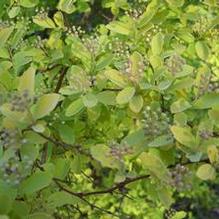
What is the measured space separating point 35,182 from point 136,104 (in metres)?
0.20

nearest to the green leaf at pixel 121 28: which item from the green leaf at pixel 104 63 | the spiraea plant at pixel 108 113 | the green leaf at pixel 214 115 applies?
the spiraea plant at pixel 108 113

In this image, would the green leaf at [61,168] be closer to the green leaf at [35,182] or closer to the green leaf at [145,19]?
the green leaf at [35,182]

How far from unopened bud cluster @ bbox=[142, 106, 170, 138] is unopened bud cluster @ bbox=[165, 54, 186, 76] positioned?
0.08 m

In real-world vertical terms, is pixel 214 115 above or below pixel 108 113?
above

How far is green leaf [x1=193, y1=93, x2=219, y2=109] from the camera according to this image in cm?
100

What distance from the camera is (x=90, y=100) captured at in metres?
1.04

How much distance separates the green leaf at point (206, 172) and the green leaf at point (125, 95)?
157 mm

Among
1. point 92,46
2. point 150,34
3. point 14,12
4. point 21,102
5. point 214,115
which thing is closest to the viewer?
point 21,102

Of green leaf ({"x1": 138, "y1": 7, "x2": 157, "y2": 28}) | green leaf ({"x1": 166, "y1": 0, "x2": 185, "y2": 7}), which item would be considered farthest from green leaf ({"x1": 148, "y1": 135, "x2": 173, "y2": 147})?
green leaf ({"x1": 166, "y1": 0, "x2": 185, "y2": 7})

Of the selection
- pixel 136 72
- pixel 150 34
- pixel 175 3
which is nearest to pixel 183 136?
pixel 136 72

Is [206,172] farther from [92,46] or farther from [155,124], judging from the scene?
[92,46]

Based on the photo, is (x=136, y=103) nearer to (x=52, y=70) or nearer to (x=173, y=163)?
(x=173, y=163)

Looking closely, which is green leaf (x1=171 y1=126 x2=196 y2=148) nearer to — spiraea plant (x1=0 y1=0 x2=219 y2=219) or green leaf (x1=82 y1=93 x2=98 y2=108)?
spiraea plant (x1=0 y1=0 x2=219 y2=219)

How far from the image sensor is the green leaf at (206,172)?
922 millimetres
